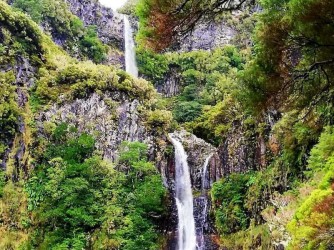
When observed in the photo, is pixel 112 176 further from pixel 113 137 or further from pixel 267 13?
pixel 267 13

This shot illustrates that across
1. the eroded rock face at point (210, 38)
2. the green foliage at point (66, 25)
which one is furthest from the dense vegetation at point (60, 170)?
the eroded rock face at point (210, 38)

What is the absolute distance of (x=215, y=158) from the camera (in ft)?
69.8

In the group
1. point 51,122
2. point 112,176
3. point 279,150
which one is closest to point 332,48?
point 279,150

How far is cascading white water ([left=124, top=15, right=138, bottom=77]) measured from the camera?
32.2 m

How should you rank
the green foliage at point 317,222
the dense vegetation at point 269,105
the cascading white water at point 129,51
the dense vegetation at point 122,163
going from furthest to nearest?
the cascading white water at point 129,51 → the dense vegetation at point 122,163 → the green foliage at point 317,222 → the dense vegetation at point 269,105

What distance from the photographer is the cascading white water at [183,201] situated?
18.3 metres

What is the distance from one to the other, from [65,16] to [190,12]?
28.0 metres

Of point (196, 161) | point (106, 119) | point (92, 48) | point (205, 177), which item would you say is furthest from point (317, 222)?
point (92, 48)

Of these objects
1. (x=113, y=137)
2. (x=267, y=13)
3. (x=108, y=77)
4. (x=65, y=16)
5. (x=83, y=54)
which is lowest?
(x=267, y=13)

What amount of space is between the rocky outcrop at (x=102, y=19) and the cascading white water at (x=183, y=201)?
15226 millimetres

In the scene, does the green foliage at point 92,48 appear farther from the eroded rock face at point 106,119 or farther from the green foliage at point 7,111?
the green foliage at point 7,111

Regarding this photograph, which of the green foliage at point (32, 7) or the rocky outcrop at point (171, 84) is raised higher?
the green foliage at point (32, 7)

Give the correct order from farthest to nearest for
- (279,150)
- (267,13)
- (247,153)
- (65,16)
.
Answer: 1. (65,16)
2. (247,153)
3. (279,150)
4. (267,13)

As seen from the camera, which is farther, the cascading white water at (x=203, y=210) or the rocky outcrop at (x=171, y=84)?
the rocky outcrop at (x=171, y=84)
